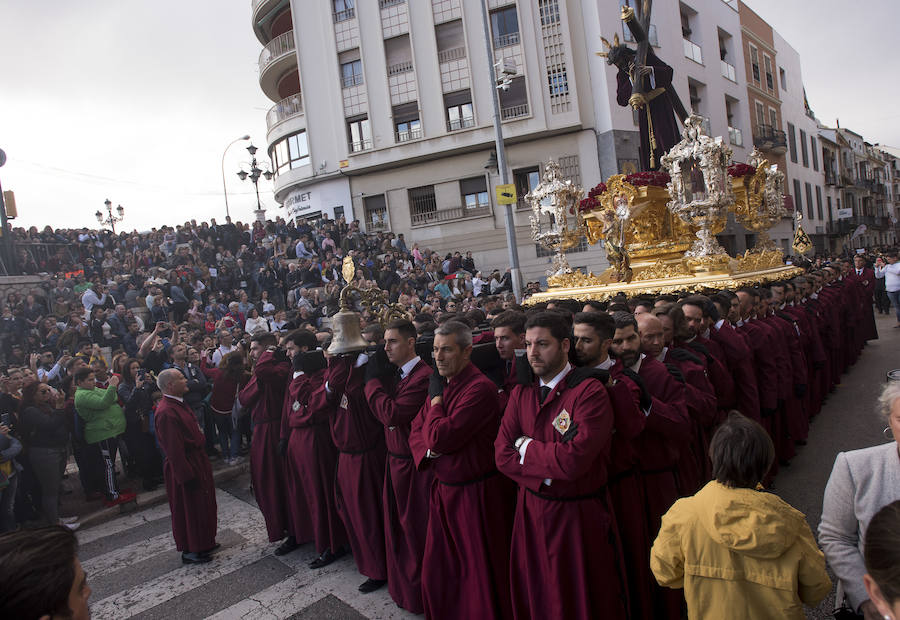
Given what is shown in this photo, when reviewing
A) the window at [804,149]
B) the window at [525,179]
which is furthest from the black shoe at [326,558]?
the window at [804,149]

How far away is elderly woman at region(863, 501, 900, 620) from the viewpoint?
55.7 inches

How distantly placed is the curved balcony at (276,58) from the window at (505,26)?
1028 cm

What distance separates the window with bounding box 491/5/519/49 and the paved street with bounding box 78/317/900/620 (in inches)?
842

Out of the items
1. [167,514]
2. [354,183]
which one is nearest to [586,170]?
[354,183]

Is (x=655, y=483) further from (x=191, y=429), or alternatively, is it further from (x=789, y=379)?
(x=191, y=429)

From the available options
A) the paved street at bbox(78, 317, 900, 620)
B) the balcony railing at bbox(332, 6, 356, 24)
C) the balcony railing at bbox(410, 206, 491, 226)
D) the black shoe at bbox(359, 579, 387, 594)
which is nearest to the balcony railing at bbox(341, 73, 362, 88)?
the balcony railing at bbox(332, 6, 356, 24)

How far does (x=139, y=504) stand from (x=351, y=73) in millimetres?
23566

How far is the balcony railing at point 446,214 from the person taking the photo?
2555cm

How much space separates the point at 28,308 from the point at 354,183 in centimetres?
1647

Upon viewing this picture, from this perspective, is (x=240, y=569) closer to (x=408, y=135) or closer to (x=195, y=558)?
(x=195, y=558)

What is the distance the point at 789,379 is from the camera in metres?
6.04

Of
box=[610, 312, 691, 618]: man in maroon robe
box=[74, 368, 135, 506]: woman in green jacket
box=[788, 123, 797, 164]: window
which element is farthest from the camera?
box=[788, 123, 797, 164]: window

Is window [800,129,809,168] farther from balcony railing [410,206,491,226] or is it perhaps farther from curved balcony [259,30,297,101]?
curved balcony [259,30,297,101]

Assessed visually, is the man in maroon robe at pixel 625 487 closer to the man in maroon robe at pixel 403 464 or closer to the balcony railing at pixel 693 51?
the man in maroon robe at pixel 403 464
